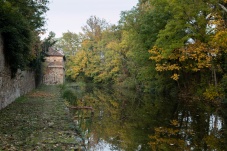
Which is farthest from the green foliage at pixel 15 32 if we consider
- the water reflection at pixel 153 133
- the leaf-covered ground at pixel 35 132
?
the water reflection at pixel 153 133

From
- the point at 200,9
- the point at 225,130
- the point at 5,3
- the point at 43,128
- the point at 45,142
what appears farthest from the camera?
the point at 200,9

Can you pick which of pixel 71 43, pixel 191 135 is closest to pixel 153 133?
pixel 191 135

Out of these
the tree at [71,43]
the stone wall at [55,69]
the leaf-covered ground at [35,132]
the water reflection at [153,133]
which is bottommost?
the water reflection at [153,133]

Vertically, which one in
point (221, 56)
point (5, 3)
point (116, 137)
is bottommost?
point (116, 137)

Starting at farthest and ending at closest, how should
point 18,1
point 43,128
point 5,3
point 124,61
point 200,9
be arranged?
1. point 124,61
2. point 200,9
3. point 18,1
4. point 5,3
5. point 43,128

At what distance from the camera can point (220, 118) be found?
43.2 feet

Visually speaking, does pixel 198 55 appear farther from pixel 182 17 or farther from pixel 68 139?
pixel 68 139

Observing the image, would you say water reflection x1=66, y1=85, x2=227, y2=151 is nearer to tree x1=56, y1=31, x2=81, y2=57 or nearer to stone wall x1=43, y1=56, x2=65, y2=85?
stone wall x1=43, y1=56, x2=65, y2=85

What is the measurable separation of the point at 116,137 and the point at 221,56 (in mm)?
13793

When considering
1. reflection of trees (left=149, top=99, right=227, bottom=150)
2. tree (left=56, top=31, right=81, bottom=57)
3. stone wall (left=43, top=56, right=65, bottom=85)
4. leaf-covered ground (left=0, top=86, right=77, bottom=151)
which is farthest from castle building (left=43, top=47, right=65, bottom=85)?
reflection of trees (left=149, top=99, right=227, bottom=150)

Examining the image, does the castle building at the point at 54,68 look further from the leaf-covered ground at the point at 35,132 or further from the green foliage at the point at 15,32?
the leaf-covered ground at the point at 35,132

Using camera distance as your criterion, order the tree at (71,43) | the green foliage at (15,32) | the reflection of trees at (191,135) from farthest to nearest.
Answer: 1. the tree at (71,43)
2. the green foliage at (15,32)
3. the reflection of trees at (191,135)

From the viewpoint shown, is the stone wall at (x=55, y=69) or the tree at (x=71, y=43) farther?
the tree at (x=71, y=43)

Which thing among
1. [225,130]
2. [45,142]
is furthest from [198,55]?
[45,142]
